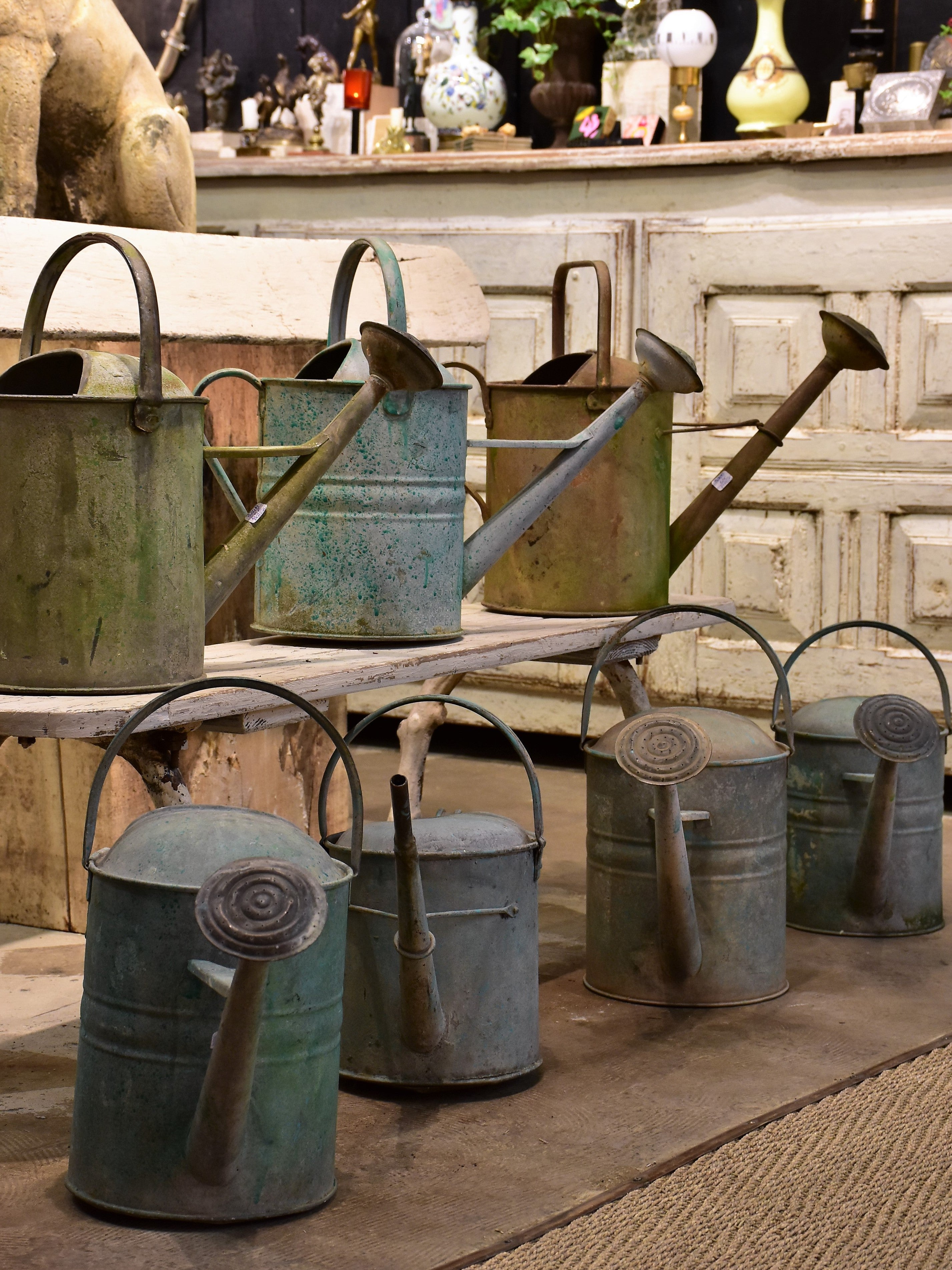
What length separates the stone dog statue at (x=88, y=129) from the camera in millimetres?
2910

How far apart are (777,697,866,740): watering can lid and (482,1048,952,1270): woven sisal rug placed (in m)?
0.90

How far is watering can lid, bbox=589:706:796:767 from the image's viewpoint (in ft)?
8.78

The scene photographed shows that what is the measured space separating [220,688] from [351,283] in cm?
83

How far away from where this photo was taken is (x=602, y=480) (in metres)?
2.83

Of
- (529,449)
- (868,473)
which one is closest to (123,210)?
(529,449)

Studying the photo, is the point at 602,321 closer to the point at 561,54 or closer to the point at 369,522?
the point at 369,522

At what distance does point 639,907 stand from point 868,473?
1725mm

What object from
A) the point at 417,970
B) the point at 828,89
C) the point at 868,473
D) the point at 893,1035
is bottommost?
the point at 893,1035

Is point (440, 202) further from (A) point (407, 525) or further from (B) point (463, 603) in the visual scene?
(A) point (407, 525)

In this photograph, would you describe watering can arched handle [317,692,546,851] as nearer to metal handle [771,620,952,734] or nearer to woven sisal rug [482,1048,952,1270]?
woven sisal rug [482,1048,952,1270]

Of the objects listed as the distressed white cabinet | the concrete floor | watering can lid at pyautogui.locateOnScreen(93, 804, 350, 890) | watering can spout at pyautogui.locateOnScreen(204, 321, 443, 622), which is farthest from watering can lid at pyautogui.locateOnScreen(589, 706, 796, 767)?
the distressed white cabinet

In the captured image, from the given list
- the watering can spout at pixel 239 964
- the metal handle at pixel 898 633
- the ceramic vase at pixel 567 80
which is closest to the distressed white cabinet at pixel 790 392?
the ceramic vase at pixel 567 80

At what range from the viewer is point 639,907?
2.69m

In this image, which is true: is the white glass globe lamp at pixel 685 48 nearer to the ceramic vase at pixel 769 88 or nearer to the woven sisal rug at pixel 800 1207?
the ceramic vase at pixel 769 88
